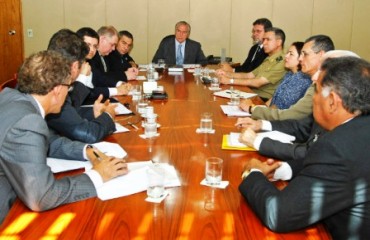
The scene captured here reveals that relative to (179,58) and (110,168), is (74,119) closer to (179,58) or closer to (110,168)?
(110,168)

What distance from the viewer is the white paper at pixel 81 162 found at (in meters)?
1.92

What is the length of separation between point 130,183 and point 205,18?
6365 mm

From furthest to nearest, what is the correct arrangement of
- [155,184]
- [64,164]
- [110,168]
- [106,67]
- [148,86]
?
[106,67], [148,86], [64,164], [110,168], [155,184]

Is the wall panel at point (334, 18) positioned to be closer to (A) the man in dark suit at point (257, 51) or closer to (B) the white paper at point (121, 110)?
(A) the man in dark suit at point (257, 51)

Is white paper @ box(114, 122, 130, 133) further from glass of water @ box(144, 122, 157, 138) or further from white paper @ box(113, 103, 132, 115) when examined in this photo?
white paper @ box(113, 103, 132, 115)

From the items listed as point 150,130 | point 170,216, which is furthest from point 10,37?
point 170,216

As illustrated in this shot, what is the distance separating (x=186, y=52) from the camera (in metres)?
6.68

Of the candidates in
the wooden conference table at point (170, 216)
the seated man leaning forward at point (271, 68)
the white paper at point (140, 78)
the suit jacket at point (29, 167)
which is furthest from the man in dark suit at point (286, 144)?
the white paper at point (140, 78)

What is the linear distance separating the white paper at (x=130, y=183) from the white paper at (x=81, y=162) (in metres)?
0.24

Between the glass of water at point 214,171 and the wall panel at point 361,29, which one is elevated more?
the wall panel at point 361,29

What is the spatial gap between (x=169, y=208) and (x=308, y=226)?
504 mm

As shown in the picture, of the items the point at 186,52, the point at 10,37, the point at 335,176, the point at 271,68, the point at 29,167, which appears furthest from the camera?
the point at 10,37

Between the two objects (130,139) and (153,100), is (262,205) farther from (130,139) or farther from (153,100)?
(153,100)

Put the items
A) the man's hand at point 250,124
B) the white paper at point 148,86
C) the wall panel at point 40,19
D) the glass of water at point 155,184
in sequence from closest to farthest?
the glass of water at point 155,184 < the man's hand at point 250,124 < the white paper at point 148,86 < the wall panel at point 40,19
